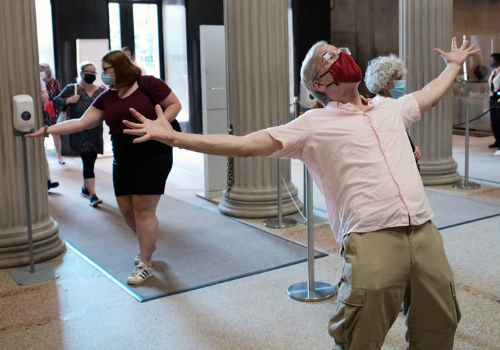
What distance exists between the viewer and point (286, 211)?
278 inches

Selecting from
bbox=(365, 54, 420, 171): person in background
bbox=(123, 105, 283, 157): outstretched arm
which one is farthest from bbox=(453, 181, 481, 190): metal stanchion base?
bbox=(123, 105, 283, 157): outstretched arm

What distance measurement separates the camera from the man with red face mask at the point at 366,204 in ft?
8.18

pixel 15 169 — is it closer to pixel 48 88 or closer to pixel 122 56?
pixel 122 56

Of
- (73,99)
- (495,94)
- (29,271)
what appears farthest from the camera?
(495,94)

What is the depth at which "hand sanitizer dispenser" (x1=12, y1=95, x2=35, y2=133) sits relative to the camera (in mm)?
5047

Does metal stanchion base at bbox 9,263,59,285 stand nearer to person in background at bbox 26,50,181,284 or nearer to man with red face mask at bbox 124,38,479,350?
person in background at bbox 26,50,181,284

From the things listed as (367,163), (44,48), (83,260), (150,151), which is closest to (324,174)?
(367,163)

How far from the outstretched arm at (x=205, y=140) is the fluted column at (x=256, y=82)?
420cm

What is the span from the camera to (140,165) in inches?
186

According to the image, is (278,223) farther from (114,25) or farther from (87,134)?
(114,25)

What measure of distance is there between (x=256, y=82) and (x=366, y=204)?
4511 millimetres

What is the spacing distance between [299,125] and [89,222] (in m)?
4.88

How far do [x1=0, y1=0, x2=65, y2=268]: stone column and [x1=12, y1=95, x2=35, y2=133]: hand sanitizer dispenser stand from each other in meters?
0.17

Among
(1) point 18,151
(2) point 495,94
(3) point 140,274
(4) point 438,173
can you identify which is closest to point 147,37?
(2) point 495,94
